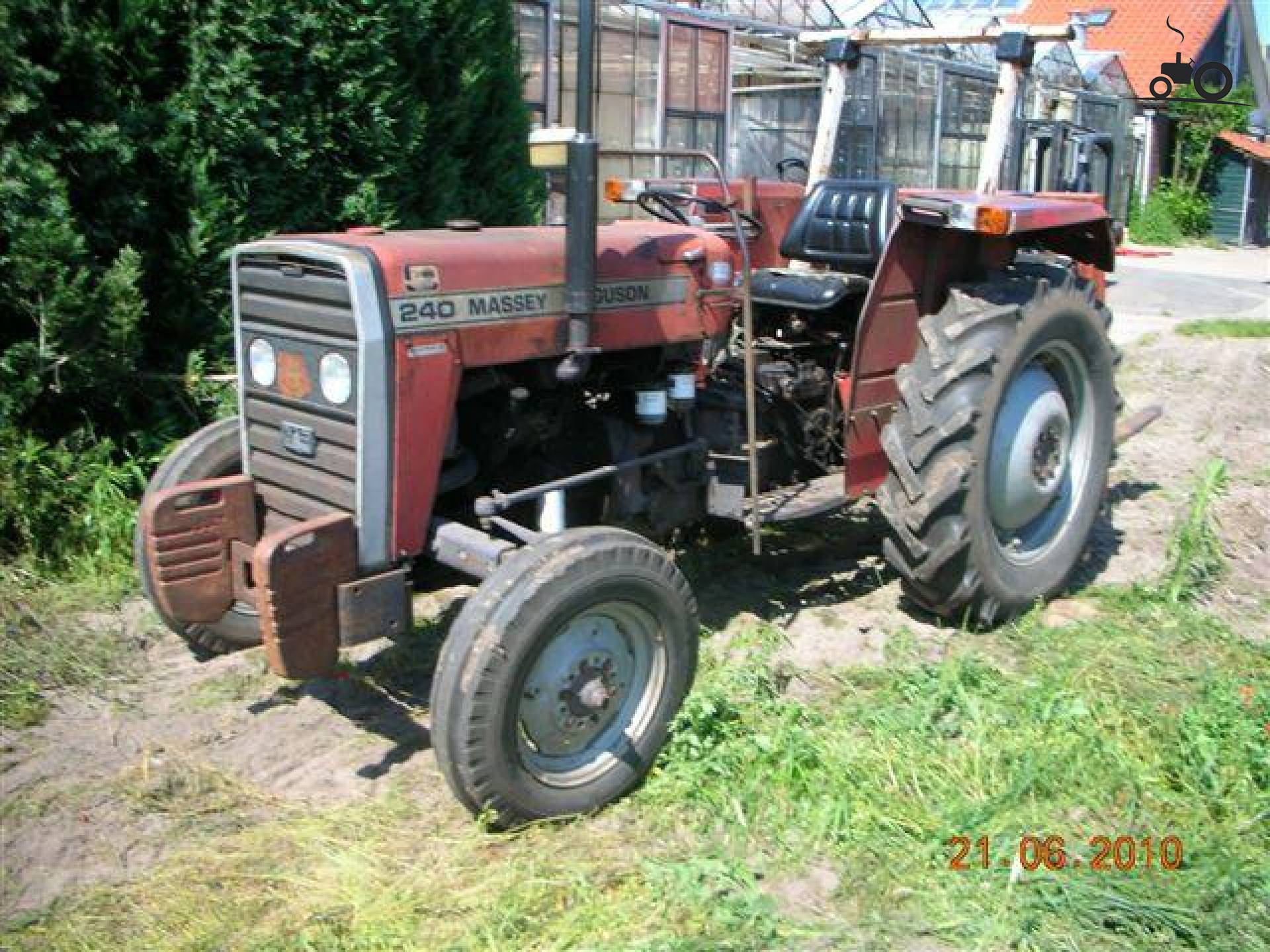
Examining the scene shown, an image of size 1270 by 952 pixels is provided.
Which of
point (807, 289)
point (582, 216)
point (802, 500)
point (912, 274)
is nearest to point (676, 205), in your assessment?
point (807, 289)

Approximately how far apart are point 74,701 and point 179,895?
4.33ft

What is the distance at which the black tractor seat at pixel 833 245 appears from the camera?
15.1ft

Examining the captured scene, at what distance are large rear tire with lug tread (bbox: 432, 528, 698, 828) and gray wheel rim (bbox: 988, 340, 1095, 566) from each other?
60.3 inches

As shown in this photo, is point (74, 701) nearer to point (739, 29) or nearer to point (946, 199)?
point (946, 199)

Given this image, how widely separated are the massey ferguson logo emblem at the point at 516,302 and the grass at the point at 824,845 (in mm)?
1206

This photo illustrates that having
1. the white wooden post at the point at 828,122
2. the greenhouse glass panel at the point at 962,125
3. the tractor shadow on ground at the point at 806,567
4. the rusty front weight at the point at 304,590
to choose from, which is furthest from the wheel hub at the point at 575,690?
the greenhouse glass panel at the point at 962,125

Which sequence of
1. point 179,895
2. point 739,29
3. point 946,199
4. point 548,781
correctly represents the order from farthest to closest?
point 739,29 < point 946,199 < point 548,781 < point 179,895

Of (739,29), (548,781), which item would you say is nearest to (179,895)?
(548,781)

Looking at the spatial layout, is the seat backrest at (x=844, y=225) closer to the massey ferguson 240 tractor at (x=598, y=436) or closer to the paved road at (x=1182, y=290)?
the massey ferguson 240 tractor at (x=598, y=436)

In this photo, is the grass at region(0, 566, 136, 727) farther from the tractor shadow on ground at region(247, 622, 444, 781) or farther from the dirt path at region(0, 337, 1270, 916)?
the tractor shadow on ground at region(247, 622, 444, 781)

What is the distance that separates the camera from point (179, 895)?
9.26ft

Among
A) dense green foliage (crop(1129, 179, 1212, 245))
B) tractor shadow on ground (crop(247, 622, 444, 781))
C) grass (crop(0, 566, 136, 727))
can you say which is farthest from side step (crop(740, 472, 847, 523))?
dense green foliage (crop(1129, 179, 1212, 245))

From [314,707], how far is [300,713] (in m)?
0.05

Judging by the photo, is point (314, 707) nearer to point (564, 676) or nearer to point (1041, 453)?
point (564, 676)
